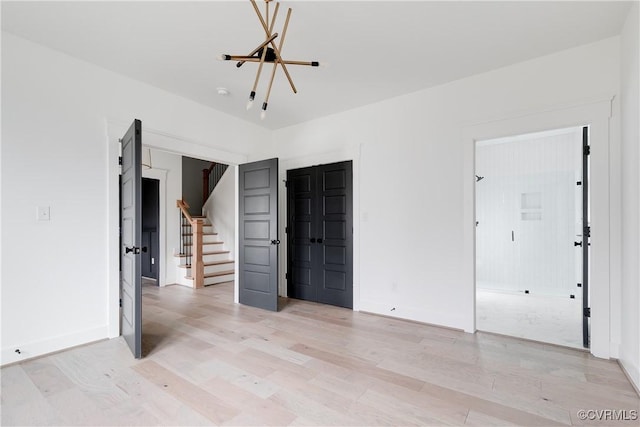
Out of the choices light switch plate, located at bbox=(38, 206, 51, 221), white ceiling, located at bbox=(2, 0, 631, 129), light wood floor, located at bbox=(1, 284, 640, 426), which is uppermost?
white ceiling, located at bbox=(2, 0, 631, 129)

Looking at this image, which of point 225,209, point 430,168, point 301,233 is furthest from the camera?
point 225,209

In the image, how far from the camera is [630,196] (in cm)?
235

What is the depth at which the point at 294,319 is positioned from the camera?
3777mm

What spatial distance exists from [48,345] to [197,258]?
3.02 metres

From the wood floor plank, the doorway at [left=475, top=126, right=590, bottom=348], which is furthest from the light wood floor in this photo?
the doorway at [left=475, top=126, right=590, bottom=348]

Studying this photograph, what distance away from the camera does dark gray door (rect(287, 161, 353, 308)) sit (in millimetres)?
4273

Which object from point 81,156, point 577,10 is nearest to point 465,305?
point 577,10

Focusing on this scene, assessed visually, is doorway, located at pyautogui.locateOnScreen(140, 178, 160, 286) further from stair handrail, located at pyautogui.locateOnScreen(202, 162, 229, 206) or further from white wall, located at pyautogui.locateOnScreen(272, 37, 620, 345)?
white wall, located at pyautogui.locateOnScreen(272, 37, 620, 345)

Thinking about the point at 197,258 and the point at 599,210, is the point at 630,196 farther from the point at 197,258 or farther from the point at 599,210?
the point at 197,258

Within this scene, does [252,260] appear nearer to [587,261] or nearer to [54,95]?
[54,95]

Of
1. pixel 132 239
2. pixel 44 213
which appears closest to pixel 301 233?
pixel 132 239

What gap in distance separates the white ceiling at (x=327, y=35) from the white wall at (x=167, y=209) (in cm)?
276

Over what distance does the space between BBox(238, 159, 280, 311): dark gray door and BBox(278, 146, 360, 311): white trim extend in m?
0.69

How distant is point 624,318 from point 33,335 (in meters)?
5.05
